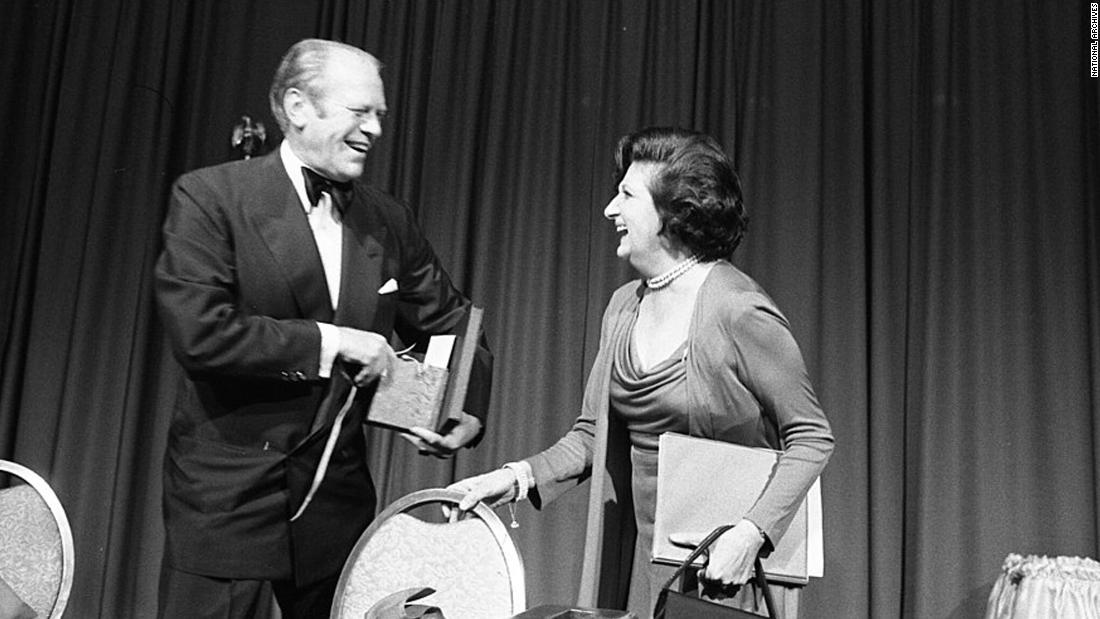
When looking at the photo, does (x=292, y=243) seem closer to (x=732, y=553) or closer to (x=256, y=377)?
(x=256, y=377)

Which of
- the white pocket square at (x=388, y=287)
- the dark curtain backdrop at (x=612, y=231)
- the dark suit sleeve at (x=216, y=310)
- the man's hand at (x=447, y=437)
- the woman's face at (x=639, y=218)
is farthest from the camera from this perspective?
the dark curtain backdrop at (x=612, y=231)

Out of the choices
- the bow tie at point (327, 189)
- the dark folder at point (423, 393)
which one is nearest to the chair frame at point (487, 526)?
the dark folder at point (423, 393)

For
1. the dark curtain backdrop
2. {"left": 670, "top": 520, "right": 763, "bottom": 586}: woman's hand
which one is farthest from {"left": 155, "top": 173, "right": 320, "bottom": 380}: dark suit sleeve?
the dark curtain backdrop

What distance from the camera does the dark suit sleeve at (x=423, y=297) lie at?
2.29 meters

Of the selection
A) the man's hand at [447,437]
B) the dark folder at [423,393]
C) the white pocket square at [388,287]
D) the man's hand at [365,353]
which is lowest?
the man's hand at [447,437]

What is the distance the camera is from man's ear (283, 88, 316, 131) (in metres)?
2.11

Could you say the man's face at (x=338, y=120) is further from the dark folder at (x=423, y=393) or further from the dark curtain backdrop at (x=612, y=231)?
the dark curtain backdrop at (x=612, y=231)

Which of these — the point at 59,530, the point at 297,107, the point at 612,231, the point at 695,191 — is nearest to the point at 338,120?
the point at 297,107

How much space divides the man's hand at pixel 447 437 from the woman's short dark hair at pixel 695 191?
52 centimetres

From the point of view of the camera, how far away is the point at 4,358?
4.27 m

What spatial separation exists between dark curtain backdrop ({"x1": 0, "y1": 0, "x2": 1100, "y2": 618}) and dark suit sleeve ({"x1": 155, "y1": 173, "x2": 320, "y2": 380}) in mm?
1973

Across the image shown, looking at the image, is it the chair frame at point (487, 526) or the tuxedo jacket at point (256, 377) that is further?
the chair frame at point (487, 526)

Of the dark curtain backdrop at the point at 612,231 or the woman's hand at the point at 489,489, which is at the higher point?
the dark curtain backdrop at the point at 612,231

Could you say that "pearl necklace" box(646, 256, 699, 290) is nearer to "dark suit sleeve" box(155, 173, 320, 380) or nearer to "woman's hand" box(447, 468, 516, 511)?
"woman's hand" box(447, 468, 516, 511)
